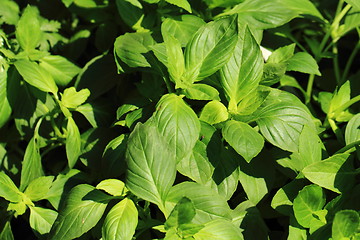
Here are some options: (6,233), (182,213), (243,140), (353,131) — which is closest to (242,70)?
(243,140)

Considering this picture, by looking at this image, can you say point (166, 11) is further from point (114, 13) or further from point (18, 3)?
point (18, 3)

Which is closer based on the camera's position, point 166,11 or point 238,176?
point 238,176

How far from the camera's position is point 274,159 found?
4.60ft

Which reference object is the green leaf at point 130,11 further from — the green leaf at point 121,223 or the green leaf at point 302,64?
the green leaf at point 121,223

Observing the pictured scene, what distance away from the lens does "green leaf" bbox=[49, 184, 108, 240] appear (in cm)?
121

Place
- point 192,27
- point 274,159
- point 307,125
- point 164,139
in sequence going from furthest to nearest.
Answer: point 192,27 → point 274,159 → point 307,125 → point 164,139

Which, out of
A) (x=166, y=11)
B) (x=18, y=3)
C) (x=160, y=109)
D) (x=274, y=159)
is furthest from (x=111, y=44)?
(x=274, y=159)

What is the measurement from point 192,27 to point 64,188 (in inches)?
25.0

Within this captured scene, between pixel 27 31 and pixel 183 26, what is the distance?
0.50 meters

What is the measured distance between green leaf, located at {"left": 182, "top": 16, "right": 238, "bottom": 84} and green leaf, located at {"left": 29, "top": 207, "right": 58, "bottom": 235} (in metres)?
0.55

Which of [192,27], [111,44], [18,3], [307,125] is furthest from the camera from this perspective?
[18,3]

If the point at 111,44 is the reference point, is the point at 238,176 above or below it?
below

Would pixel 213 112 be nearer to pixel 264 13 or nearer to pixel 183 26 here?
pixel 183 26

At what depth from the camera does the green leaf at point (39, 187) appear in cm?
137
